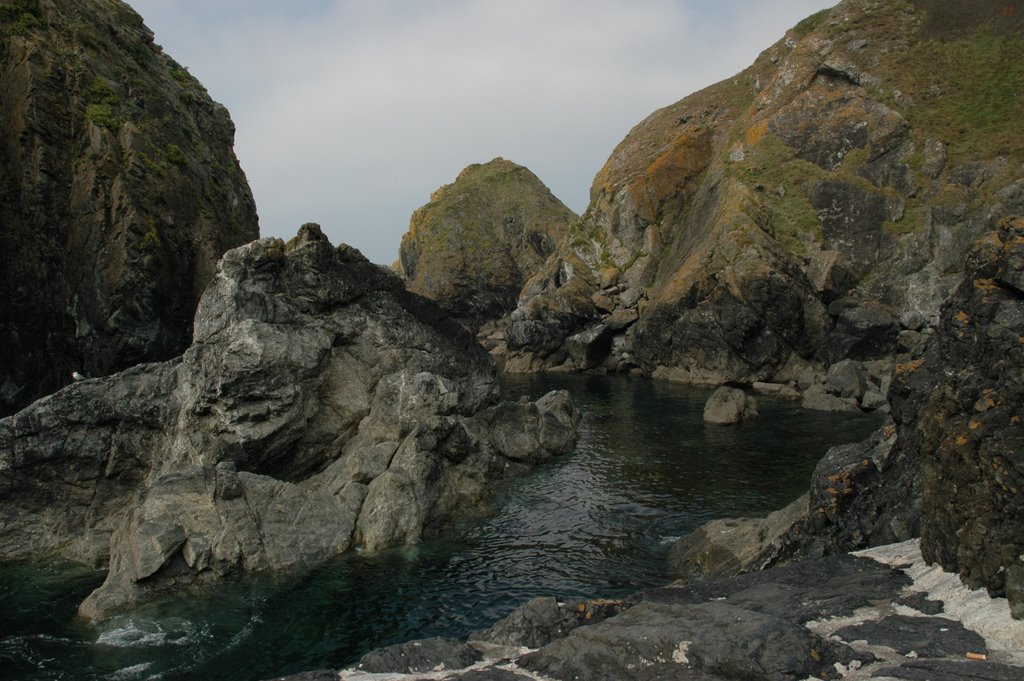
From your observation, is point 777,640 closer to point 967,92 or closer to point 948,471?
point 948,471

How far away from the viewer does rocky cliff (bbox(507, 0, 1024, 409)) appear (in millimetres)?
67688

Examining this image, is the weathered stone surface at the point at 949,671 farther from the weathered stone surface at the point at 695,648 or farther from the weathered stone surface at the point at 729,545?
the weathered stone surface at the point at 729,545

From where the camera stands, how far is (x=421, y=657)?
11547 mm

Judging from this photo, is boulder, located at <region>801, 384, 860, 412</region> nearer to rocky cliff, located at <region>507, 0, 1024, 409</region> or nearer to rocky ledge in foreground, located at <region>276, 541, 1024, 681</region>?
rocky cliff, located at <region>507, 0, 1024, 409</region>

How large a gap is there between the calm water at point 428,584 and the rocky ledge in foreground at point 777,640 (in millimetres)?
7745

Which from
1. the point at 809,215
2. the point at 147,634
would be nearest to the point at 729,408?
the point at 147,634

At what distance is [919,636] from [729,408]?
135ft

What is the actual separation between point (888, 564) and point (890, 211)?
2840 inches

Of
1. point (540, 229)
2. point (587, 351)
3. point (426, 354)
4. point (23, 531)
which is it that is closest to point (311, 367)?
point (426, 354)

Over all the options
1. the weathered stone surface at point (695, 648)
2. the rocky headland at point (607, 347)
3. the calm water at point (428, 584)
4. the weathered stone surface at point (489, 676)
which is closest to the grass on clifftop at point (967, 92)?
the rocky headland at point (607, 347)

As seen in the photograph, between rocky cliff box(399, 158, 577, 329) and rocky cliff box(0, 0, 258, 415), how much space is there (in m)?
95.8

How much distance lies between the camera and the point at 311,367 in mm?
33656

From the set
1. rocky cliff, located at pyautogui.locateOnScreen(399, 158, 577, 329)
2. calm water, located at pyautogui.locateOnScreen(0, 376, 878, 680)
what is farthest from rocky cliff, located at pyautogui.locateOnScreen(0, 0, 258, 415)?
rocky cliff, located at pyautogui.locateOnScreen(399, 158, 577, 329)

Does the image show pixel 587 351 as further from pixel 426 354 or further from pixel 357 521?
pixel 357 521
